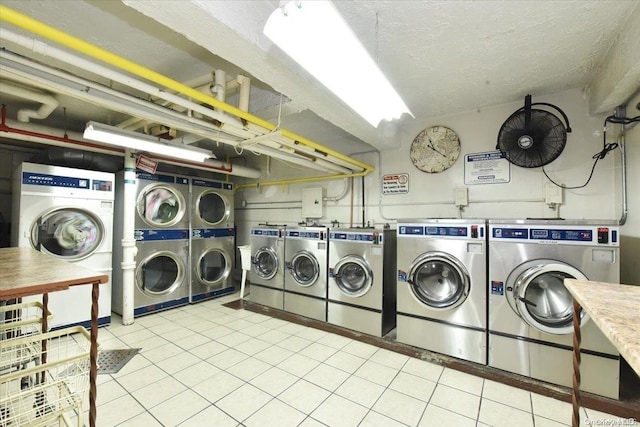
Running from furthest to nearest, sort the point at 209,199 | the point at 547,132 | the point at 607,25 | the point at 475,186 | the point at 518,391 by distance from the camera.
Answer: the point at 209,199
the point at 475,186
the point at 547,132
the point at 518,391
the point at 607,25

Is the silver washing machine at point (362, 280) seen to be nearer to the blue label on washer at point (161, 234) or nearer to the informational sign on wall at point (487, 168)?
the informational sign on wall at point (487, 168)

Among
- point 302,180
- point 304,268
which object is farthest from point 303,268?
point 302,180

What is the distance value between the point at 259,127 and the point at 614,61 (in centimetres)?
291

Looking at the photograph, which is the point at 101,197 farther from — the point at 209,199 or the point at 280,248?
the point at 280,248

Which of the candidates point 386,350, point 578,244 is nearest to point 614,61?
point 578,244

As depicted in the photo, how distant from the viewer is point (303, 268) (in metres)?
3.90

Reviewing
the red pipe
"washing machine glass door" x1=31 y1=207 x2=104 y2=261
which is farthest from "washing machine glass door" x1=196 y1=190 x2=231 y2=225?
"washing machine glass door" x1=31 y1=207 x2=104 y2=261

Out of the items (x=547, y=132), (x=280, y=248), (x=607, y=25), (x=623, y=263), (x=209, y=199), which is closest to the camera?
(x=607, y=25)

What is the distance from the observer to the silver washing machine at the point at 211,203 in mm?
4395

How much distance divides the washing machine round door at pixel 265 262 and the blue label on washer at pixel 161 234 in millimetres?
1157

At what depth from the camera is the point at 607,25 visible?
183 cm

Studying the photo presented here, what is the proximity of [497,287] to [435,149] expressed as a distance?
1.87m

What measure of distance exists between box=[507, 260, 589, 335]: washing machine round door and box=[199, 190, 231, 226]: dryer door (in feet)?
14.0

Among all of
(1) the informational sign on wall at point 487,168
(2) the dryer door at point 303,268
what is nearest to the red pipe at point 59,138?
(2) the dryer door at point 303,268
